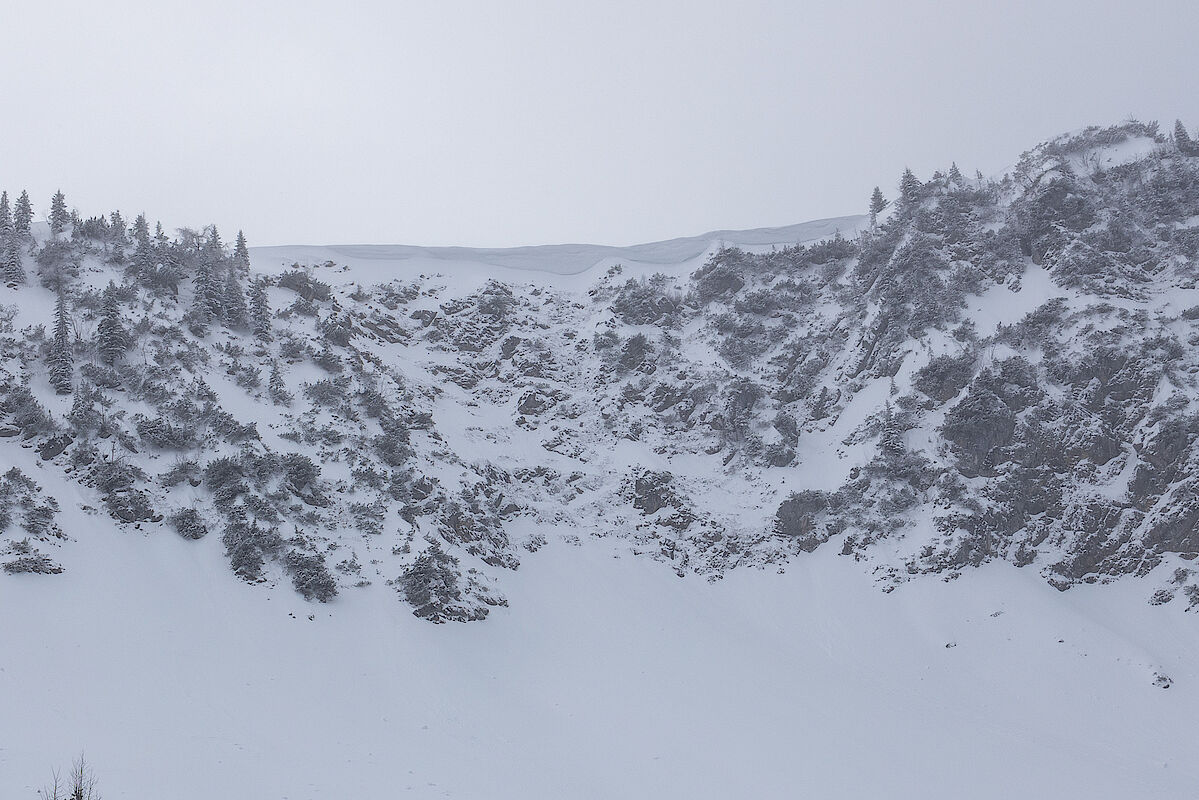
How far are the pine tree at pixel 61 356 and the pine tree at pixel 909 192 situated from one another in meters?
45.2

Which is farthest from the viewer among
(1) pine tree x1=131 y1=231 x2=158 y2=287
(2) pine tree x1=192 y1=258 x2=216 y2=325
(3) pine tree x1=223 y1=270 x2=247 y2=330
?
(3) pine tree x1=223 y1=270 x2=247 y2=330

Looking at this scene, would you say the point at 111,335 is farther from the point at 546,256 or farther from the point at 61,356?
the point at 546,256

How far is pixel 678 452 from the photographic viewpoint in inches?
1639

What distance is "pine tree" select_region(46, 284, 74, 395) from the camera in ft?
103

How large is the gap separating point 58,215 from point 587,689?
3761cm

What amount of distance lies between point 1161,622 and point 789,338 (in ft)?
74.8

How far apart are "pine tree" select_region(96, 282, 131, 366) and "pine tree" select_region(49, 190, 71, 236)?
9.40 meters

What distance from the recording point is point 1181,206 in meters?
40.6

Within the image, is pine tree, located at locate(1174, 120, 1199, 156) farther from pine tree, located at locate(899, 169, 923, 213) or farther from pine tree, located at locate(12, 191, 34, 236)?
pine tree, located at locate(12, 191, 34, 236)

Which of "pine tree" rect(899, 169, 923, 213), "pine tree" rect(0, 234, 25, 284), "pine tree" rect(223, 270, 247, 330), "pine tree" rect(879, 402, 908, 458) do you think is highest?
"pine tree" rect(899, 169, 923, 213)

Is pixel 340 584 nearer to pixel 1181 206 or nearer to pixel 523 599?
pixel 523 599

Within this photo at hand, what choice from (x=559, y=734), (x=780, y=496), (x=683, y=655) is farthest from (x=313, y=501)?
(x=780, y=496)

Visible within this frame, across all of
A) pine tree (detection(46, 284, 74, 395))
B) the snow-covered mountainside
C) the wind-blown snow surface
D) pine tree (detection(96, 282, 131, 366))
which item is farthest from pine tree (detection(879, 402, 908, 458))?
pine tree (detection(46, 284, 74, 395))

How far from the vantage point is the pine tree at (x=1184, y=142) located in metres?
43.1
